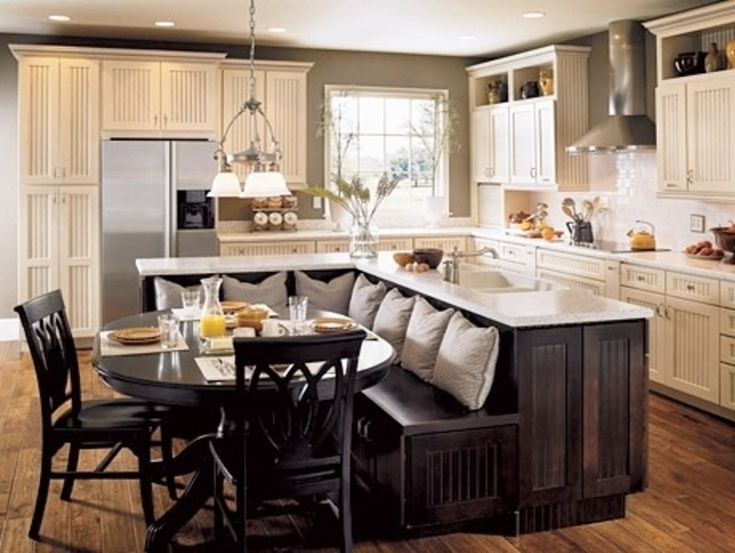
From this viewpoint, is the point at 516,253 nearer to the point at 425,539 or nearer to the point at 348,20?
the point at 348,20

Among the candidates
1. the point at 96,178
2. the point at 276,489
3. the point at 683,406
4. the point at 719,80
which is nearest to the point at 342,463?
the point at 276,489

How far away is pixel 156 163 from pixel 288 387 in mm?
4418

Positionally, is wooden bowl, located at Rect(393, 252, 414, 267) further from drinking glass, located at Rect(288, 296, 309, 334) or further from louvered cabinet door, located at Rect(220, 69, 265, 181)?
louvered cabinet door, located at Rect(220, 69, 265, 181)


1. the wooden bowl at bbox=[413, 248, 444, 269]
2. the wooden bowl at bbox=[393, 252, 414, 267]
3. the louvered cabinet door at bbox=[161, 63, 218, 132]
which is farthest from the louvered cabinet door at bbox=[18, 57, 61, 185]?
the wooden bowl at bbox=[413, 248, 444, 269]

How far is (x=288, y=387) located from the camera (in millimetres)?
2725

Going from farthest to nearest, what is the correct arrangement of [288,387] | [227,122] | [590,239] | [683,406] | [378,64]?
[378,64] < [227,122] < [590,239] < [683,406] < [288,387]

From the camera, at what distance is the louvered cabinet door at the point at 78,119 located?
21.9ft

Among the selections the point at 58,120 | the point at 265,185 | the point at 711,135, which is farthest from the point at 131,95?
the point at 711,135

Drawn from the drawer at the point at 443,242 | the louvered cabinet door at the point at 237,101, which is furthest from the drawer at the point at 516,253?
the louvered cabinet door at the point at 237,101

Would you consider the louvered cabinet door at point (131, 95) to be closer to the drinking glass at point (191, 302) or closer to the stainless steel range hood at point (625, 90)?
the drinking glass at point (191, 302)

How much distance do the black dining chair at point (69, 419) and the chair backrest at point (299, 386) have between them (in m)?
0.70

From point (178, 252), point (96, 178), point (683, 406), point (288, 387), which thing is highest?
point (96, 178)

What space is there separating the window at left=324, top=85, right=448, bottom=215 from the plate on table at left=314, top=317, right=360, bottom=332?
13.9 feet

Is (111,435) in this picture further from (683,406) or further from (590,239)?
(590,239)
